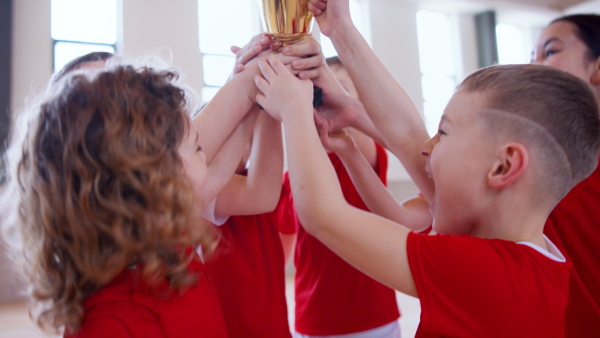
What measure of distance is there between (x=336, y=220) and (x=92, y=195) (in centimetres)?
35

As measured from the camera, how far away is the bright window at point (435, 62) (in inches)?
279

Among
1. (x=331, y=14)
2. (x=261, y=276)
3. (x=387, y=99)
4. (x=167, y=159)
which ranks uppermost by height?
(x=331, y=14)

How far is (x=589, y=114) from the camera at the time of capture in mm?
849

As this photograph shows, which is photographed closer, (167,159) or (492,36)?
(167,159)

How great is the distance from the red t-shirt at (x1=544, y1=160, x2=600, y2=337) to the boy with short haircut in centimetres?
27

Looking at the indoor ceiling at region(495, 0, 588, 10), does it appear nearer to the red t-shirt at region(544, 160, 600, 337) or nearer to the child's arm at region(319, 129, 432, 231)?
the child's arm at region(319, 129, 432, 231)

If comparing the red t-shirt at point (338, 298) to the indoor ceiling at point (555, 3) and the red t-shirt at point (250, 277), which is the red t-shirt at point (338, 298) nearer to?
the red t-shirt at point (250, 277)

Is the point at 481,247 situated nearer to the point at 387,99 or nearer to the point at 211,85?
the point at 387,99

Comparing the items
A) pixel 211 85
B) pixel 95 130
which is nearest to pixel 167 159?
pixel 95 130

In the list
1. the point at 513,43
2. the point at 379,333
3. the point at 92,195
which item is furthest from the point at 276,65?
the point at 513,43

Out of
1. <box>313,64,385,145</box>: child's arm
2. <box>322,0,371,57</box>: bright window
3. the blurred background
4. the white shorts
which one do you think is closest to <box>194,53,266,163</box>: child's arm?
<box>313,64,385,145</box>: child's arm

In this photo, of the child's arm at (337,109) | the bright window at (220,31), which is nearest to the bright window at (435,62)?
the bright window at (220,31)

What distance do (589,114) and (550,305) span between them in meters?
0.33

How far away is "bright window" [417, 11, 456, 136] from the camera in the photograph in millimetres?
7096
